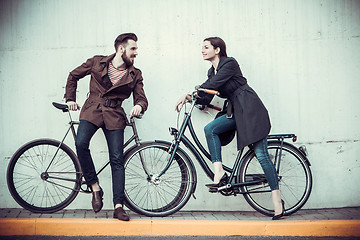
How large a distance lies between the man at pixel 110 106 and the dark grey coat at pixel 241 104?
0.94 metres

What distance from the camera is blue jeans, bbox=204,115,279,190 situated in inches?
201

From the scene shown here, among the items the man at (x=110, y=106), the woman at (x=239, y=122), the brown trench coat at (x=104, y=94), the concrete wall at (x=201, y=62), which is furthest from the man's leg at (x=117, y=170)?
the concrete wall at (x=201, y=62)

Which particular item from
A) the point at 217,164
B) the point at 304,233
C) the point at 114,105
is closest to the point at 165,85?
the point at 114,105

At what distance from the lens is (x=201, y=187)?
19.5ft

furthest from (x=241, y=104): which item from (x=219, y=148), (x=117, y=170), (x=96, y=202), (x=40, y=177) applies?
(x=40, y=177)

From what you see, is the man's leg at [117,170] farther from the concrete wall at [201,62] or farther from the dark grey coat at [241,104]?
the dark grey coat at [241,104]

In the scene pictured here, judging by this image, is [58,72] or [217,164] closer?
[217,164]

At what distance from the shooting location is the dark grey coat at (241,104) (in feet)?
16.6

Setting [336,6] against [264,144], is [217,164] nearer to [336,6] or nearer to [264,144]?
[264,144]

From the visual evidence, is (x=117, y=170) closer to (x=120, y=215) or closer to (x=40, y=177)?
(x=120, y=215)

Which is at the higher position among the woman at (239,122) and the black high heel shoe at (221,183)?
the woman at (239,122)

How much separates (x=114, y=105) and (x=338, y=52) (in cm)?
319

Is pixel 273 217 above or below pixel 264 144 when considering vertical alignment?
below

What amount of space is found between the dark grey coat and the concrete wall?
830mm
